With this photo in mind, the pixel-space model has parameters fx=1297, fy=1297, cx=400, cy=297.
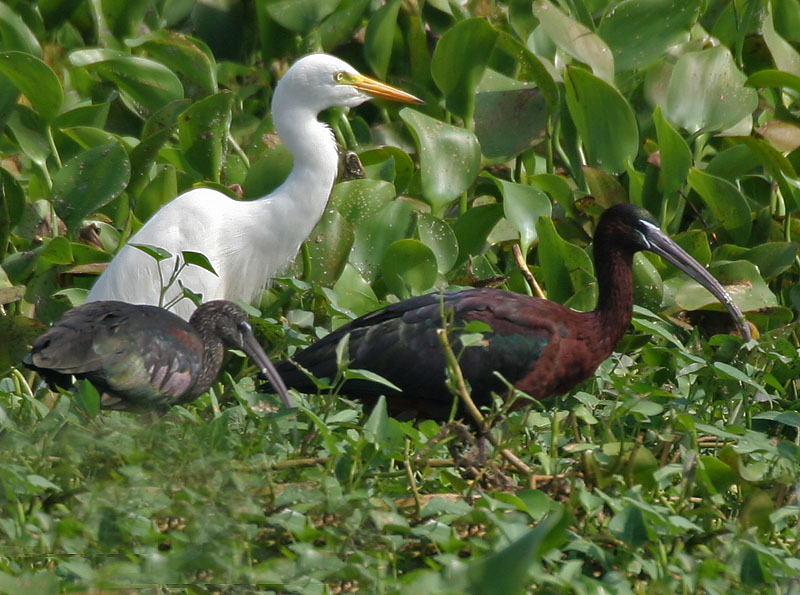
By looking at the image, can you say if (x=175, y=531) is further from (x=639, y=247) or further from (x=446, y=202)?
(x=446, y=202)

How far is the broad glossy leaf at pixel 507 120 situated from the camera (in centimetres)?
544

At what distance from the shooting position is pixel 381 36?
225 inches

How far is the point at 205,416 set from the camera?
3.96 m

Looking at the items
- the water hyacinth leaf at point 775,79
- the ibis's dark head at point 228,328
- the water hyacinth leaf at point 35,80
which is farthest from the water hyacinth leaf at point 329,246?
the water hyacinth leaf at point 775,79

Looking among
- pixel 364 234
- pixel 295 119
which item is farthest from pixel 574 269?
pixel 295 119

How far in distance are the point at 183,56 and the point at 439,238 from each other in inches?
58.4

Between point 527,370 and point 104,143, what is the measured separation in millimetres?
2136

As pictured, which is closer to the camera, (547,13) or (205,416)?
(205,416)

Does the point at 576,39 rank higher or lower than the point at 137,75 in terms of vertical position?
higher

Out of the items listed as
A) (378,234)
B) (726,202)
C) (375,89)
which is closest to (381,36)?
(375,89)

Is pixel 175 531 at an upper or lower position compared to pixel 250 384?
upper

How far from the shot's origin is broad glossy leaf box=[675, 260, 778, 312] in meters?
4.89

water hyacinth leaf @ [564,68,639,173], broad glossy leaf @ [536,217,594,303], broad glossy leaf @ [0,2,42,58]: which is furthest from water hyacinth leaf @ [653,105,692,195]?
broad glossy leaf @ [0,2,42,58]

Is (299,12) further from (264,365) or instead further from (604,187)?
(264,365)
